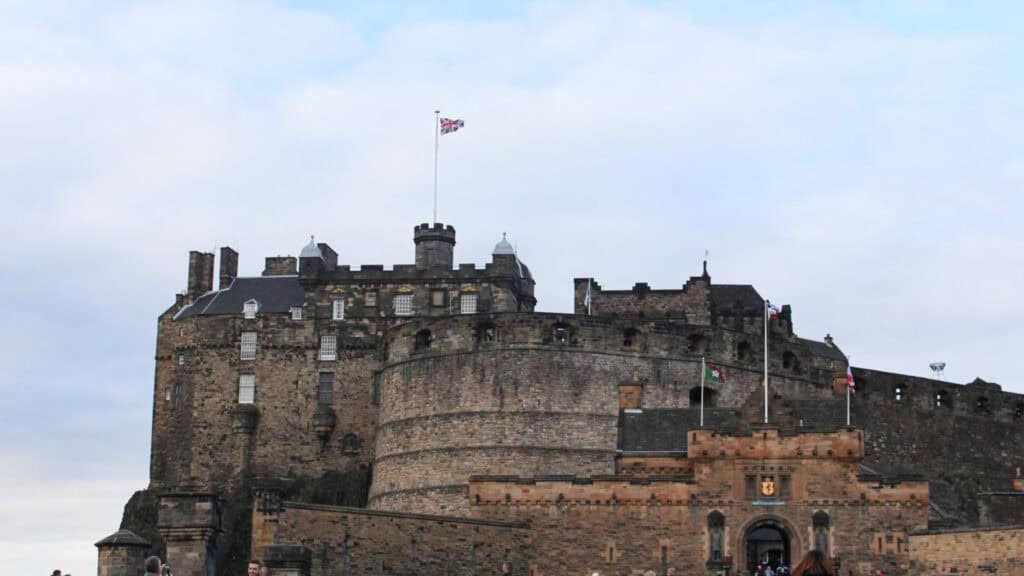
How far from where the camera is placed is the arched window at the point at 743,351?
62.9m

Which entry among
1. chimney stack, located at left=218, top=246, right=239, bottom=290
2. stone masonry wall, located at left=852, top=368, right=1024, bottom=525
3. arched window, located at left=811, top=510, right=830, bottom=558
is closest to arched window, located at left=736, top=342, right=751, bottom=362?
stone masonry wall, located at left=852, top=368, right=1024, bottom=525

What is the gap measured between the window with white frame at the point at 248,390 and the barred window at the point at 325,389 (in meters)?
2.69

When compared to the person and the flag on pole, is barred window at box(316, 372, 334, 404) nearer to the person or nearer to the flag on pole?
the flag on pole

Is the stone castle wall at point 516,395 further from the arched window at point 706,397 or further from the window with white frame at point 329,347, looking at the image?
the window with white frame at point 329,347

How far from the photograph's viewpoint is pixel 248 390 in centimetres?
6888

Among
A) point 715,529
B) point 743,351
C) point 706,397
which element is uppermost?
point 743,351

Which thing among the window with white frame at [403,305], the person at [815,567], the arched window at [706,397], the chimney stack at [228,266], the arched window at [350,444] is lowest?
the person at [815,567]

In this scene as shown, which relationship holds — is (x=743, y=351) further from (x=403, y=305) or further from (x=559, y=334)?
(x=403, y=305)

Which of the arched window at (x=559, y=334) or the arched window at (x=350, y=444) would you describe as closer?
the arched window at (x=559, y=334)

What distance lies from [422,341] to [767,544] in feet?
60.7

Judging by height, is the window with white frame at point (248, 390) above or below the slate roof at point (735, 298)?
below

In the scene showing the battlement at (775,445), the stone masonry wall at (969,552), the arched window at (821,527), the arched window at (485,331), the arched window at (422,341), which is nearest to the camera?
the stone masonry wall at (969,552)

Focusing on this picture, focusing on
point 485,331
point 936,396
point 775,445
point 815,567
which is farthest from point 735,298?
point 815,567

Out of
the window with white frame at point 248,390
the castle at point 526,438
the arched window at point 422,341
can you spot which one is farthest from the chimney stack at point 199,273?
the arched window at point 422,341
